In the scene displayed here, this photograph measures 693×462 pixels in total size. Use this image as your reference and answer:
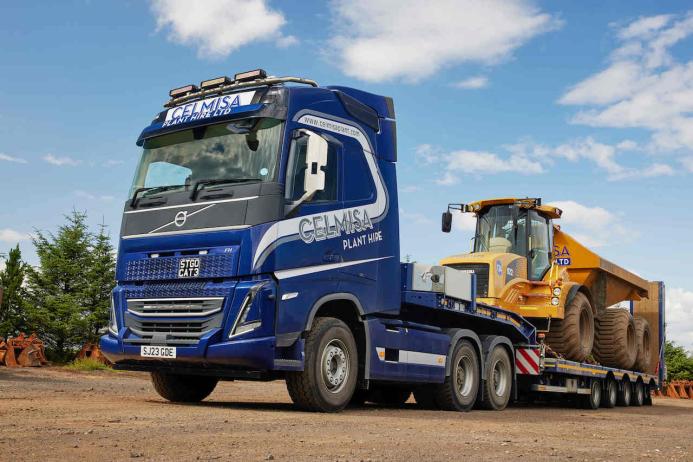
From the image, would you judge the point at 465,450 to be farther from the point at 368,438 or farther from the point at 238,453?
the point at 238,453

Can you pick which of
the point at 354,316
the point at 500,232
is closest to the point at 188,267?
the point at 354,316

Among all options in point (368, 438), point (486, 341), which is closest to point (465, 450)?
point (368, 438)

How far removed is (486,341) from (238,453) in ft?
26.4

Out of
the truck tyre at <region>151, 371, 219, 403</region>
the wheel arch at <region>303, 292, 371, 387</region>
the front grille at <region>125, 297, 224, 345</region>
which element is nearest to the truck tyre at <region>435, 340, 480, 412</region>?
the wheel arch at <region>303, 292, 371, 387</region>

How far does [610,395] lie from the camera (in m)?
17.2

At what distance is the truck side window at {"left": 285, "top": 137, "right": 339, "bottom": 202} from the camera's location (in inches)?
355

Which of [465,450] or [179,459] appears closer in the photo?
[179,459]

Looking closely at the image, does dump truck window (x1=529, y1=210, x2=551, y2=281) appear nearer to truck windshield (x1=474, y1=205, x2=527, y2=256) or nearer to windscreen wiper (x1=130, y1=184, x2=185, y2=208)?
truck windshield (x1=474, y1=205, x2=527, y2=256)

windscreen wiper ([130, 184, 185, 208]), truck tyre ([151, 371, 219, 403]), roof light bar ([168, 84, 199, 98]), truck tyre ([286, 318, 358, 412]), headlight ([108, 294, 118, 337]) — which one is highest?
roof light bar ([168, 84, 199, 98])

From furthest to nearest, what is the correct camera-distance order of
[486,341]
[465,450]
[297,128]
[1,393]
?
[486,341] < [1,393] < [297,128] < [465,450]

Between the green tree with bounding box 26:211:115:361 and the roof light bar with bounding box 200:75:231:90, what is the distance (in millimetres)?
16299

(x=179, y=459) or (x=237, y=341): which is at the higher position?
(x=237, y=341)

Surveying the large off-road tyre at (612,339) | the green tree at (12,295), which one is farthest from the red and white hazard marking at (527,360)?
the green tree at (12,295)

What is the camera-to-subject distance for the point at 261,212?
8.77m
